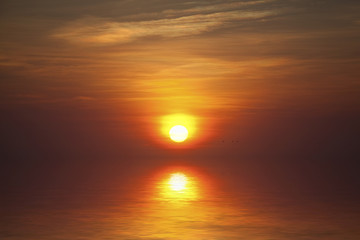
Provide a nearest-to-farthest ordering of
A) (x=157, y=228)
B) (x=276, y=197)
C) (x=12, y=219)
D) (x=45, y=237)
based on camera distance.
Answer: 1. (x=45, y=237)
2. (x=157, y=228)
3. (x=12, y=219)
4. (x=276, y=197)

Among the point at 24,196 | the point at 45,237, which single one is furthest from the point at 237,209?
the point at 24,196

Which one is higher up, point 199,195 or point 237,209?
point 199,195

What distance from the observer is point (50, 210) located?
3319 centimetres

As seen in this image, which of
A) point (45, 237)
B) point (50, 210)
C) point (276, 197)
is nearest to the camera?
point (45, 237)

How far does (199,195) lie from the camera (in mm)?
43500

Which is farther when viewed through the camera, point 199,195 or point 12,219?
point 199,195

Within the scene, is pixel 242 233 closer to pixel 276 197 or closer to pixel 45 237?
pixel 45 237

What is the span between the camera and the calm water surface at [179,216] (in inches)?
958

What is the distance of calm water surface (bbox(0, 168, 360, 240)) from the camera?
2433cm

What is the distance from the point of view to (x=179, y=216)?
3006cm

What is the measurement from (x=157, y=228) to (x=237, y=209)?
909 centimetres

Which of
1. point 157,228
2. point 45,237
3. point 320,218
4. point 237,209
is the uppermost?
point 237,209

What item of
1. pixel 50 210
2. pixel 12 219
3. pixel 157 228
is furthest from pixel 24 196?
pixel 157 228

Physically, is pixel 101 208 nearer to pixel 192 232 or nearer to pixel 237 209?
pixel 237 209
